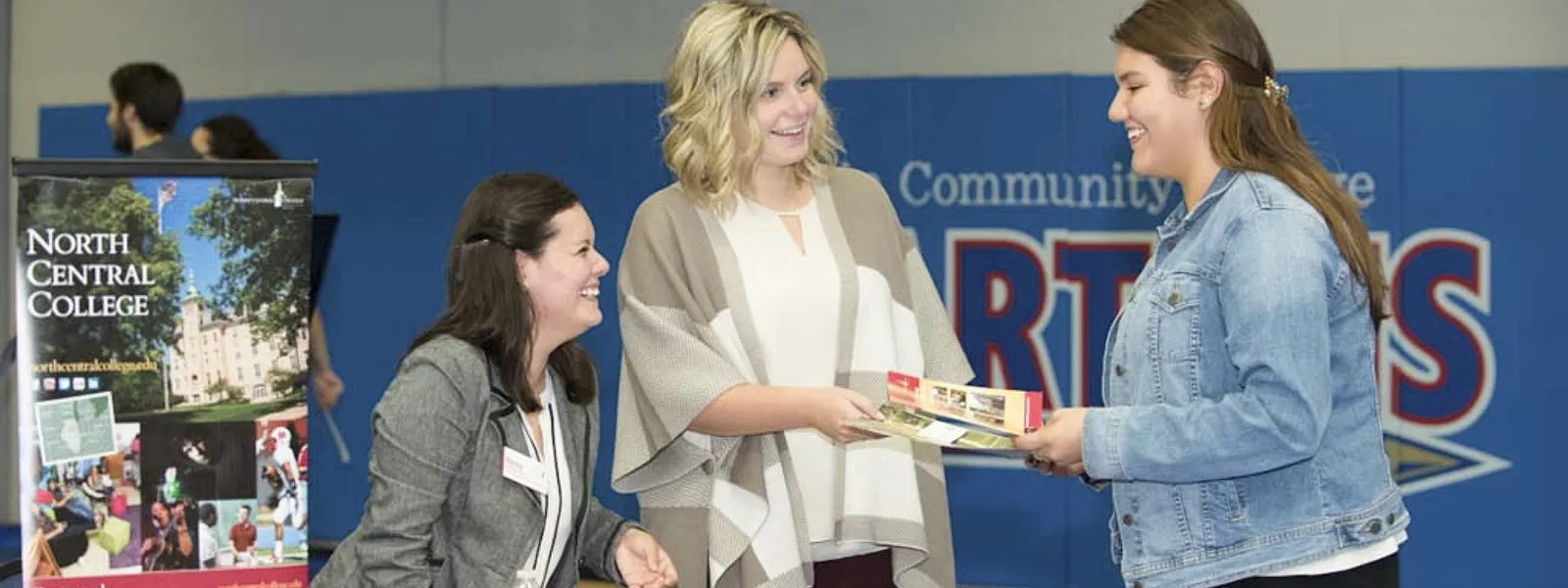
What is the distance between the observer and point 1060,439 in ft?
7.57

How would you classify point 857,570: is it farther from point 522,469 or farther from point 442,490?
point 442,490

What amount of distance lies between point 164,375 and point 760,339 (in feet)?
4.23

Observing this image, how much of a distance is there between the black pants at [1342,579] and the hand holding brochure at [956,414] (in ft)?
1.18

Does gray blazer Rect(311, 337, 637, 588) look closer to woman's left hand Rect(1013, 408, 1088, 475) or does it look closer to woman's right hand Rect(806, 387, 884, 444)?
woman's right hand Rect(806, 387, 884, 444)

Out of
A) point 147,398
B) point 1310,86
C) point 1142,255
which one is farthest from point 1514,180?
point 147,398

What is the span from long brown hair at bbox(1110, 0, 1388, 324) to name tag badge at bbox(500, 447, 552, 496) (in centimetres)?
113

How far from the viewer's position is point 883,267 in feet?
9.52

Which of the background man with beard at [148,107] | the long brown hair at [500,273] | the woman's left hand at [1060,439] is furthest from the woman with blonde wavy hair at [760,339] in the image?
the background man with beard at [148,107]

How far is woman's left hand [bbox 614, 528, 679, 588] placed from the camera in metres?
2.80

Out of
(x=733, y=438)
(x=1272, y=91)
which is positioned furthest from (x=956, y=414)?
(x=1272, y=91)

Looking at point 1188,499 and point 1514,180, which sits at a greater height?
point 1514,180

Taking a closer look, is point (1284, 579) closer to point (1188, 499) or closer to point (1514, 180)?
point (1188, 499)

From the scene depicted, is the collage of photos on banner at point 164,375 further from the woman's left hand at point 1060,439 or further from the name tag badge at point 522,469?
the woman's left hand at point 1060,439

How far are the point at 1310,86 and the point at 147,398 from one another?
3.89 m
